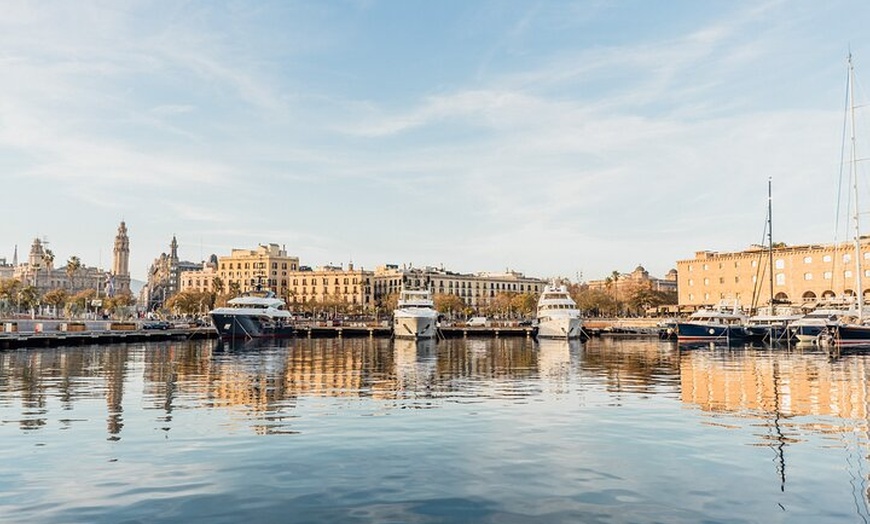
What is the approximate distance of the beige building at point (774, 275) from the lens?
11806 centimetres

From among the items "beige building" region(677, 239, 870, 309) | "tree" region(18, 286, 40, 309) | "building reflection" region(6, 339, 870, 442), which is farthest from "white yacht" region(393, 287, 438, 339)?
"tree" region(18, 286, 40, 309)

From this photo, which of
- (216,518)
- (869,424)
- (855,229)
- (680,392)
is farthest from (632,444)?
(855,229)

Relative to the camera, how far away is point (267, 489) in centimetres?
1358

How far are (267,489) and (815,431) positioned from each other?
614 inches

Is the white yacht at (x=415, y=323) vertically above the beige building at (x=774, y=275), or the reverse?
the beige building at (x=774, y=275)

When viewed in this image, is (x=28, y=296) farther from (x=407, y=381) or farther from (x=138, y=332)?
(x=407, y=381)

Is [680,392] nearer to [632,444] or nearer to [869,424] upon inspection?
[869,424]

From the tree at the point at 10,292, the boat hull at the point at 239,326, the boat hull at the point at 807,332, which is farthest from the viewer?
the tree at the point at 10,292

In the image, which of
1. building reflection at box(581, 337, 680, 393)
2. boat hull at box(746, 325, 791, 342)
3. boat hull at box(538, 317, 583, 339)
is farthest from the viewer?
boat hull at box(538, 317, 583, 339)

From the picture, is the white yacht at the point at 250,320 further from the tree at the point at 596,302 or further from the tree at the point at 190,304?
the tree at the point at 596,302

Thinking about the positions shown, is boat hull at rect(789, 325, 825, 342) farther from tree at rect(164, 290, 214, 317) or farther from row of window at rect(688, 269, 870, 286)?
tree at rect(164, 290, 214, 317)

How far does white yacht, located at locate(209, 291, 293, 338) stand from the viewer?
9588 cm

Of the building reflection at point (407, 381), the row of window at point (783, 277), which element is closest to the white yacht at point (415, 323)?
the building reflection at point (407, 381)

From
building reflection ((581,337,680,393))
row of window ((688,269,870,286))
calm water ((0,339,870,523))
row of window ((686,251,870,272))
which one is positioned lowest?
building reflection ((581,337,680,393))
